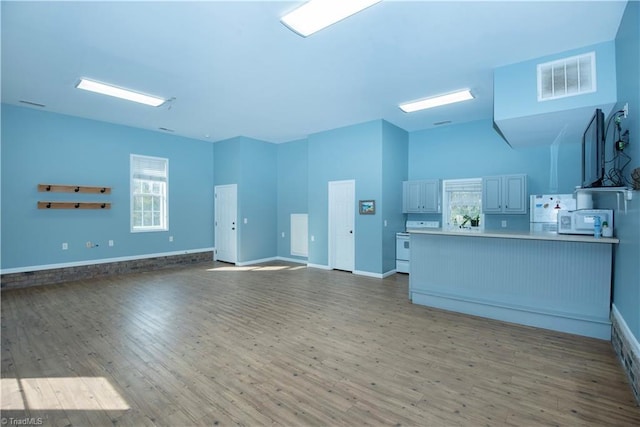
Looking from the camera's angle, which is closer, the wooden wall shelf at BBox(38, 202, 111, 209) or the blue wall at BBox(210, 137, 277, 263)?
the wooden wall shelf at BBox(38, 202, 111, 209)

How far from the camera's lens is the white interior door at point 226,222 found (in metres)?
7.53

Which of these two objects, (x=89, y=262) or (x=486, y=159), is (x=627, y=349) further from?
(x=89, y=262)

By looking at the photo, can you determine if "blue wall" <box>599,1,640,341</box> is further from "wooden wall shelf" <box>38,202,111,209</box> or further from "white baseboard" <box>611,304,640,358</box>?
"wooden wall shelf" <box>38,202,111,209</box>

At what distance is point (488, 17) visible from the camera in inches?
112

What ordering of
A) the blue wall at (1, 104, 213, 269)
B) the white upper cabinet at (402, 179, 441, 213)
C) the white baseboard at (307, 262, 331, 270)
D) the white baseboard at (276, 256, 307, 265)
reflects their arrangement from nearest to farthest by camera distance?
the blue wall at (1, 104, 213, 269) < the white upper cabinet at (402, 179, 441, 213) < the white baseboard at (307, 262, 331, 270) < the white baseboard at (276, 256, 307, 265)

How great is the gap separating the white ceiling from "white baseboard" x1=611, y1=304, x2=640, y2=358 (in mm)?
2844

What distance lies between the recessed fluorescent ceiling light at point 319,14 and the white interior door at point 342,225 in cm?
379

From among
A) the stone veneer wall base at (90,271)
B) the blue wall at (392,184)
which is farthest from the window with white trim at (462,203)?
the stone veneer wall base at (90,271)

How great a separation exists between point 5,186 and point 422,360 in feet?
23.0

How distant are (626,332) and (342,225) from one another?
472 cm

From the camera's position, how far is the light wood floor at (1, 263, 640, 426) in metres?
2.05

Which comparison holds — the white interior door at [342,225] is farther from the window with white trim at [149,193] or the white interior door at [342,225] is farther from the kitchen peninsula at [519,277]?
the window with white trim at [149,193]

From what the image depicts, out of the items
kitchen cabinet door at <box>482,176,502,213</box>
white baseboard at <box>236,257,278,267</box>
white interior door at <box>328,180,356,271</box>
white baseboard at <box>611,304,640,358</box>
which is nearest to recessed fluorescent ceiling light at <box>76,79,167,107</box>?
white interior door at <box>328,180,356,271</box>

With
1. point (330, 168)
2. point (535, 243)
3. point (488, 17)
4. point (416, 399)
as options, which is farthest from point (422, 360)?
point (330, 168)
